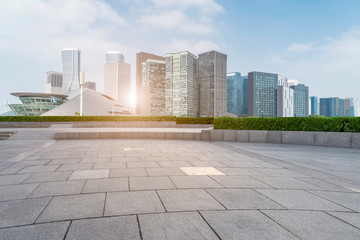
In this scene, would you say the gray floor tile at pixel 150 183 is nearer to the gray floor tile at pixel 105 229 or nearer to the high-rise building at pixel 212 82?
the gray floor tile at pixel 105 229

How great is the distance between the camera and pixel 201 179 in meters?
4.74

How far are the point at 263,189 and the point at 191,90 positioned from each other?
166624 millimetres

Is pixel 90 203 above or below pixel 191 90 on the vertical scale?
below

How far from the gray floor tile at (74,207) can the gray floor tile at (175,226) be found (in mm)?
731

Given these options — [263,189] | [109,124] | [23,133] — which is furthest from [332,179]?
[109,124]

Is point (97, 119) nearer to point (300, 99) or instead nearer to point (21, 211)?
point (21, 211)

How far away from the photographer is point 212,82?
174 meters

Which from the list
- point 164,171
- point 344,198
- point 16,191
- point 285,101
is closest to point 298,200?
point 344,198

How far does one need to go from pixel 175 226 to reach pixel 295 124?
1167cm

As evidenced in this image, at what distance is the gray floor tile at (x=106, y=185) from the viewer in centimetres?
394

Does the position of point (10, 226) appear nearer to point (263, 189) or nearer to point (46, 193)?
point (46, 193)

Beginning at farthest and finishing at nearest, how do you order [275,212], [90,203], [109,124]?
[109,124]
[90,203]
[275,212]

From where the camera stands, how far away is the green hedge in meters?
11.1

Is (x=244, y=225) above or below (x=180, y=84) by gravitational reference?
below
